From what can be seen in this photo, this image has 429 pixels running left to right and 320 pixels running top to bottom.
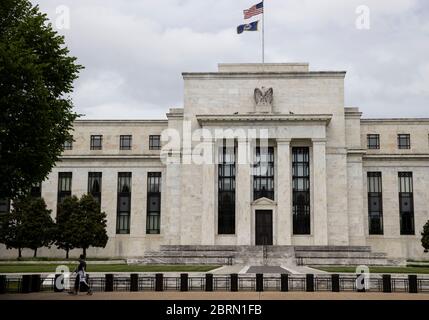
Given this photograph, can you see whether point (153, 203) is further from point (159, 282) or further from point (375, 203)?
point (159, 282)

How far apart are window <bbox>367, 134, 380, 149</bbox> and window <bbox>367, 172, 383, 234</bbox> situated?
3479mm

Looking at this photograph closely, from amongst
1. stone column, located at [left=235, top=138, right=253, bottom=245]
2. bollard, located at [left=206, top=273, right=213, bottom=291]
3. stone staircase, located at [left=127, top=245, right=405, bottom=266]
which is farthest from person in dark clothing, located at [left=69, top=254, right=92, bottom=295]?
stone column, located at [left=235, top=138, right=253, bottom=245]

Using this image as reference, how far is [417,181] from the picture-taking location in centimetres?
6912

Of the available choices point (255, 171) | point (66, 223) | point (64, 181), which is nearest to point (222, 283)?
point (66, 223)

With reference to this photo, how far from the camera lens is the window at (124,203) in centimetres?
7062

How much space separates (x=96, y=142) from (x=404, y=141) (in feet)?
124

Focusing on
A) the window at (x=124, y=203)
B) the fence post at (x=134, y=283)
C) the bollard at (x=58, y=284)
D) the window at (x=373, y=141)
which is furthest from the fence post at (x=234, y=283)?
the window at (x=373, y=141)

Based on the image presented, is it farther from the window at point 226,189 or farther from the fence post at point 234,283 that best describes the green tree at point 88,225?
the fence post at point 234,283

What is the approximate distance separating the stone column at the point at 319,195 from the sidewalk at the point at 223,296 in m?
34.6

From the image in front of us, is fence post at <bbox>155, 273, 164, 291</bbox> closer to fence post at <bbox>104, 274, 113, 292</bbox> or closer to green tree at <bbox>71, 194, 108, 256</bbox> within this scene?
fence post at <bbox>104, 274, 113, 292</bbox>

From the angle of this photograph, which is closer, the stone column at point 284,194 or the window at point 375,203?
the stone column at point 284,194

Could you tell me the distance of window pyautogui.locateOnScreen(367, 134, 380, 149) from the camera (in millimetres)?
71125
